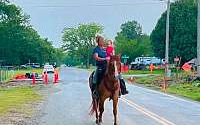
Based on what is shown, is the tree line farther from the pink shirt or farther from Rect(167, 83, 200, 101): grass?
the pink shirt

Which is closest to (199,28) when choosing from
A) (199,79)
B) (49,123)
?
(199,79)

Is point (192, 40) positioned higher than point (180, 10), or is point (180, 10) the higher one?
point (180, 10)

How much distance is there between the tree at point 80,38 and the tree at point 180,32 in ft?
260

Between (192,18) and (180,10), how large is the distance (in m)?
2.79

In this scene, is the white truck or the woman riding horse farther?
the white truck

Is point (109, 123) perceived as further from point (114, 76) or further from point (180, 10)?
point (180, 10)

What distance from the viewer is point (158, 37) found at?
311ft

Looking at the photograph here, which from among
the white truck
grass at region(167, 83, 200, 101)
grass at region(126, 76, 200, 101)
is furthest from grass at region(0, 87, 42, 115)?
the white truck

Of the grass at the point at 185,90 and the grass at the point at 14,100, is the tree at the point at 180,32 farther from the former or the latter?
the grass at the point at 14,100

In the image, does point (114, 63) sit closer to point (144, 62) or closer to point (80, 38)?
point (144, 62)

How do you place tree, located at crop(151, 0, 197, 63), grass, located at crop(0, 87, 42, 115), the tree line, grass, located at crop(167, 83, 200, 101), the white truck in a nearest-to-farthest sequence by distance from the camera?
grass, located at crop(0, 87, 42, 115)
grass, located at crop(167, 83, 200, 101)
tree, located at crop(151, 0, 197, 63)
the white truck
the tree line

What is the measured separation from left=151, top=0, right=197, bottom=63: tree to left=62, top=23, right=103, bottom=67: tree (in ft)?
260

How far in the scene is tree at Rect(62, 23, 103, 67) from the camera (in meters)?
176

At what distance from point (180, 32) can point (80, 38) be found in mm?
91581
